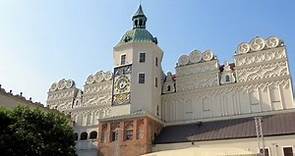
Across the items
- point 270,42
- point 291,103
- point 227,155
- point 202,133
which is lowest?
point 227,155

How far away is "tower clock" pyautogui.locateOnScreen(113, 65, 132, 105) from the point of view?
40.9 m

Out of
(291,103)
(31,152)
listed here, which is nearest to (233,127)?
(291,103)

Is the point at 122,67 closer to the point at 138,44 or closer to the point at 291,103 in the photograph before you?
the point at 138,44

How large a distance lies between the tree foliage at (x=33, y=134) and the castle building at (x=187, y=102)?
11365 millimetres

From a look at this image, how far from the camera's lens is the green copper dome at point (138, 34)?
43.8 meters

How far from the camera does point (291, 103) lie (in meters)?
34.8

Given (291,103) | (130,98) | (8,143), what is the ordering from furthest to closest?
(130,98)
(291,103)
(8,143)

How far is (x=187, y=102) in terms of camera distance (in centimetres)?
4066

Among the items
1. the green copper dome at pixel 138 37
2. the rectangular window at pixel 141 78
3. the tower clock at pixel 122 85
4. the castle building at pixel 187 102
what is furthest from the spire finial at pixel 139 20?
the rectangular window at pixel 141 78

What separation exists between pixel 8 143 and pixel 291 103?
86.4 ft

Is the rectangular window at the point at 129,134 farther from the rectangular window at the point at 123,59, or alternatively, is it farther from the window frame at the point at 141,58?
the rectangular window at the point at 123,59

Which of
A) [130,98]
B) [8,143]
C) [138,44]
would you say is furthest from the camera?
[138,44]

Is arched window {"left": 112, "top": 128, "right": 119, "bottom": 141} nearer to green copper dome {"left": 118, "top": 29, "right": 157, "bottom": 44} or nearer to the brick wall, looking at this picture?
the brick wall

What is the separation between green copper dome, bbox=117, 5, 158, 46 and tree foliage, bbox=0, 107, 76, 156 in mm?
18421
